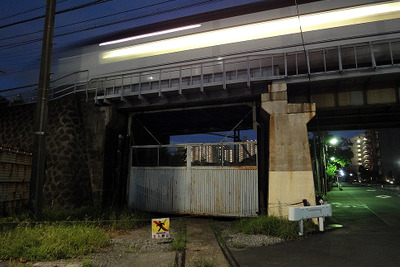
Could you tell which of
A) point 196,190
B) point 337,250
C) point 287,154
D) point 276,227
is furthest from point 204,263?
point 196,190

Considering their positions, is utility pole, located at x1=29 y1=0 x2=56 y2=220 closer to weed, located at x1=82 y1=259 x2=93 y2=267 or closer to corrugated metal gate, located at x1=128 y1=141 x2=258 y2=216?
weed, located at x1=82 y1=259 x2=93 y2=267

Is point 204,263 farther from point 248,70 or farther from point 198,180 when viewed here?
point 248,70

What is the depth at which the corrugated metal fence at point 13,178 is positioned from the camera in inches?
396

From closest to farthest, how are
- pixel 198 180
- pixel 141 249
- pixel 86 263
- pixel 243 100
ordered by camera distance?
pixel 86 263 → pixel 141 249 → pixel 243 100 → pixel 198 180

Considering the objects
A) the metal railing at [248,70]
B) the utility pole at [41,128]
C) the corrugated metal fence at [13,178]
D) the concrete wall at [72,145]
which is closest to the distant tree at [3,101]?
the concrete wall at [72,145]

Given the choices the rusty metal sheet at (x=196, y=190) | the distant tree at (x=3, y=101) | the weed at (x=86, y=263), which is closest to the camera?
the weed at (x=86, y=263)

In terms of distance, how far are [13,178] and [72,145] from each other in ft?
12.0

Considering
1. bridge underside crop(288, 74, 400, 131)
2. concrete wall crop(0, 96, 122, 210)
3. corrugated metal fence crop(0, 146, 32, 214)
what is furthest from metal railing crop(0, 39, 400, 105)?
corrugated metal fence crop(0, 146, 32, 214)

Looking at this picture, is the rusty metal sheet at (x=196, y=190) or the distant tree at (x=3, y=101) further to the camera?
the distant tree at (x=3, y=101)

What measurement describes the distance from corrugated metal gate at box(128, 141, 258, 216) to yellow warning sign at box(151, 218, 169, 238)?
19.0ft

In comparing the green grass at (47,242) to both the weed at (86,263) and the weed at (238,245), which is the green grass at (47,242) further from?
the weed at (238,245)

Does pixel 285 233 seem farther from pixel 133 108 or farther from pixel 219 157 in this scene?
pixel 133 108

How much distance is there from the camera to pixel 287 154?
11.1 meters

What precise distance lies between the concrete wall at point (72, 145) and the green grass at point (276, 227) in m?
8.56
